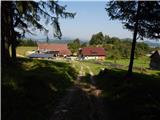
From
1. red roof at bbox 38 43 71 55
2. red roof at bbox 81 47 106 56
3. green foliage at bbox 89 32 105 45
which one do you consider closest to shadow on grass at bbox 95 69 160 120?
red roof at bbox 81 47 106 56

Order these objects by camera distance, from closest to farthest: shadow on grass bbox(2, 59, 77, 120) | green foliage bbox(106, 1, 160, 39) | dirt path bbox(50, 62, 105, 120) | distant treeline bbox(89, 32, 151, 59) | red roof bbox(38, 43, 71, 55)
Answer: shadow on grass bbox(2, 59, 77, 120) → dirt path bbox(50, 62, 105, 120) → green foliage bbox(106, 1, 160, 39) → distant treeline bbox(89, 32, 151, 59) → red roof bbox(38, 43, 71, 55)

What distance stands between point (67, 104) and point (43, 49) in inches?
4928

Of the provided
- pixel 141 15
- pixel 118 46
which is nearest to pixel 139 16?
pixel 141 15

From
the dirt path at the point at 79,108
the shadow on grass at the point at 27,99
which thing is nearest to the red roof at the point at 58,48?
the dirt path at the point at 79,108

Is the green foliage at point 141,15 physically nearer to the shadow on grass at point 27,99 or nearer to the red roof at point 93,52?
the shadow on grass at point 27,99

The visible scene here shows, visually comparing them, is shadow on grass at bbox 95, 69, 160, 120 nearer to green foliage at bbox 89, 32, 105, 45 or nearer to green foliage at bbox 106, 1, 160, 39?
green foliage at bbox 106, 1, 160, 39

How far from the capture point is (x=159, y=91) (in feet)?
57.0

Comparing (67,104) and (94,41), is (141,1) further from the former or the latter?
(94,41)

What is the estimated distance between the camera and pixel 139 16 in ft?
80.1

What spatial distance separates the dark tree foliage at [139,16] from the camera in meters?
23.8

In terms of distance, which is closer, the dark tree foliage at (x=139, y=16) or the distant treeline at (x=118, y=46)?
the dark tree foliage at (x=139, y=16)

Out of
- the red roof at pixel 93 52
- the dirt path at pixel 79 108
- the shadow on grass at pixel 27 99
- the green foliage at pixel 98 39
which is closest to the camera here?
the shadow on grass at pixel 27 99

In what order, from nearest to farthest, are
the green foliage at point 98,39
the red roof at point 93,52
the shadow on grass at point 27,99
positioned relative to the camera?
1. the shadow on grass at point 27,99
2. the red roof at point 93,52
3. the green foliage at point 98,39

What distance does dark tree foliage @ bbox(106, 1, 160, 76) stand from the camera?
78.0 feet
